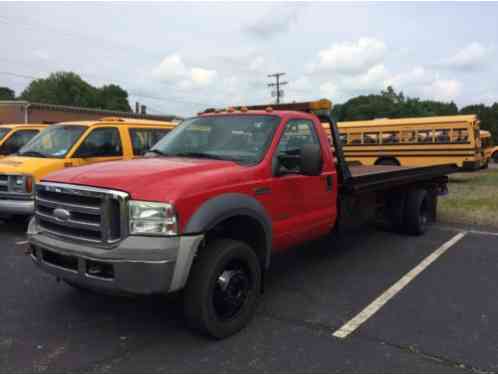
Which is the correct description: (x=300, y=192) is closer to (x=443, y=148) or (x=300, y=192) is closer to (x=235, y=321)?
(x=235, y=321)

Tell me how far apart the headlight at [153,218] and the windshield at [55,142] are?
189 inches

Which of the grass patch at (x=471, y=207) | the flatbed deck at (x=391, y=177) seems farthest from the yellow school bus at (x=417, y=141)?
the flatbed deck at (x=391, y=177)

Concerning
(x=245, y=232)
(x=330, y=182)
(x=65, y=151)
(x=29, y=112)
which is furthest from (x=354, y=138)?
(x=29, y=112)

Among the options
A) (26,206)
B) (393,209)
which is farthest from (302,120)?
(26,206)

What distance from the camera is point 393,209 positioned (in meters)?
7.21

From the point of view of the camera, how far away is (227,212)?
137 inches

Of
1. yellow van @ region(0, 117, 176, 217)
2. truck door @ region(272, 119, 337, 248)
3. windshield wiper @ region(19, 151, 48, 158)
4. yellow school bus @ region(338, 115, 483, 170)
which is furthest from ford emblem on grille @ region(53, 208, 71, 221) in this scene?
yellow school bus @ region(338, 115, 483, 170)

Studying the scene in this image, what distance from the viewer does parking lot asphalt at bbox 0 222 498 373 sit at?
320cm

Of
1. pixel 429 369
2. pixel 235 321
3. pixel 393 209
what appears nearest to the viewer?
pixel 429 369

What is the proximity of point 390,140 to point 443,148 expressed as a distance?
2033 mm

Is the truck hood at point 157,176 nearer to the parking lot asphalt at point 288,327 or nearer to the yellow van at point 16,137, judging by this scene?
the parking lot asphalt at point 288,327

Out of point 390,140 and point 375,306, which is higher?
point 390,140

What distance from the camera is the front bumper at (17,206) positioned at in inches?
265

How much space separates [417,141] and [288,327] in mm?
14778
